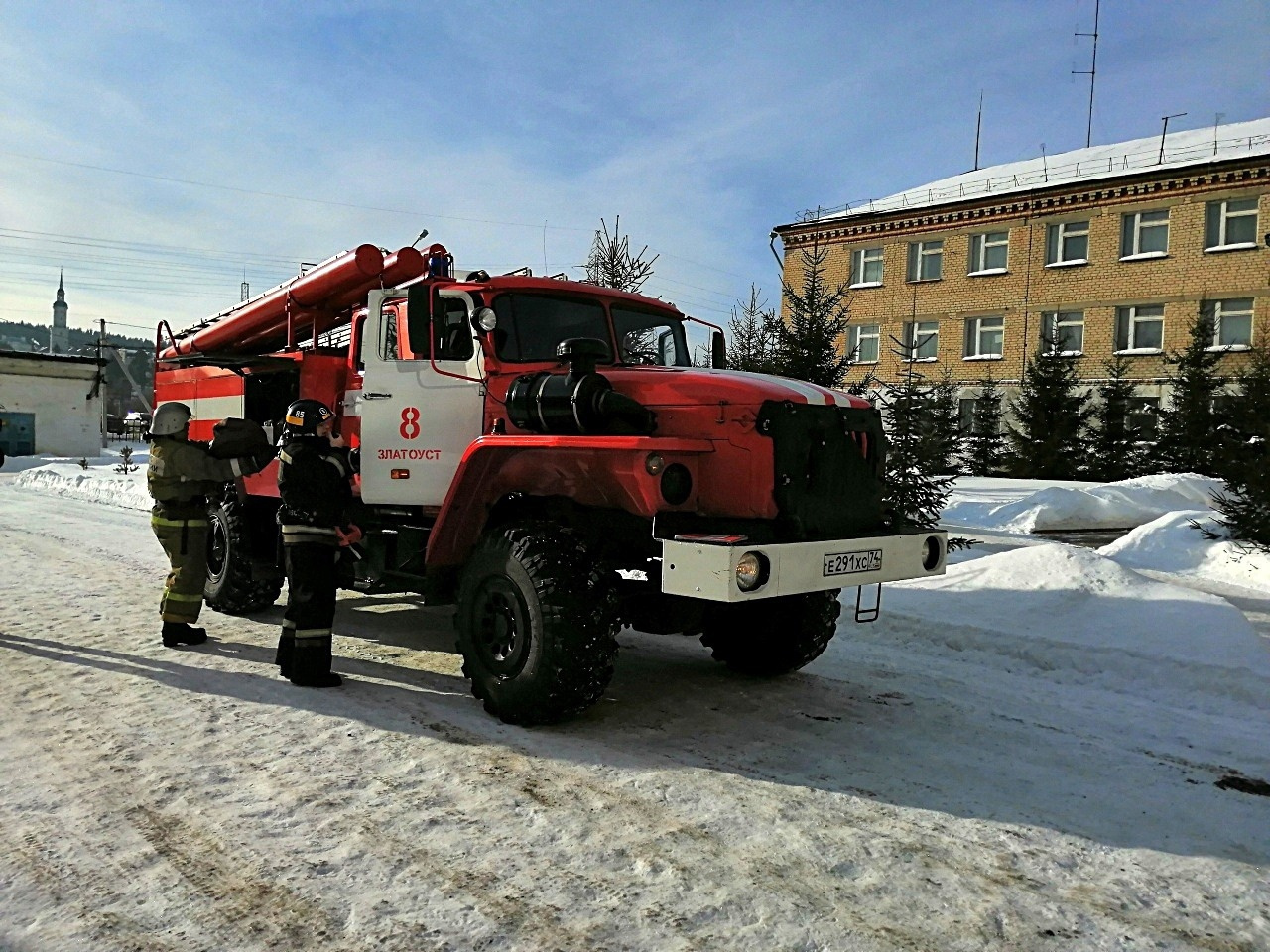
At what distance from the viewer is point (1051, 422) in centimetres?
2350

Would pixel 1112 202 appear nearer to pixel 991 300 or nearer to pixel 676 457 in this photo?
pixel 991 300

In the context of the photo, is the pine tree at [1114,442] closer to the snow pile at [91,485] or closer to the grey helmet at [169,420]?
the snow pile at [91,485]

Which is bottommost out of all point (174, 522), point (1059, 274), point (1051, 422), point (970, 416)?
point (174, 522)

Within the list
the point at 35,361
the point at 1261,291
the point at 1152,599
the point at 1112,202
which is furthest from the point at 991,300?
the point at 35,361

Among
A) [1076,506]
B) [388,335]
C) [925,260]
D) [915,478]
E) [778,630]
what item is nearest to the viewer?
[778,630]

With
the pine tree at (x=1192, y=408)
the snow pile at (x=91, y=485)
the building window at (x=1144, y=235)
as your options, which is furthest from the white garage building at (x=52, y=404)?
the pine tree at (x=1192, y=408)

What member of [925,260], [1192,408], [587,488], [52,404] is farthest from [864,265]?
[52,404]

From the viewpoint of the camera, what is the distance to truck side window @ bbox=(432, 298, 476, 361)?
17.9 feet

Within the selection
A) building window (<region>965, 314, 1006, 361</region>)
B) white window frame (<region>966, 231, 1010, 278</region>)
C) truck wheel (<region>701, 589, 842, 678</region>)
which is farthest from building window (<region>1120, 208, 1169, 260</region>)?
truck wheel (<region>701, 589, 842, 678</region>)

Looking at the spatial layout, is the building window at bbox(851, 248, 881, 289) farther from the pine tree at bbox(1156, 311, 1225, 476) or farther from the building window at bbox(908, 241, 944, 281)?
the pine tree at bbox(1156, 311, 1225, 476)

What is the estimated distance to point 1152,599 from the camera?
23.7 feet

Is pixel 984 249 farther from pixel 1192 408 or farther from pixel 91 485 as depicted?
pixel 91 485

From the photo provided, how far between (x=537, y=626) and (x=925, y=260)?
28.9m

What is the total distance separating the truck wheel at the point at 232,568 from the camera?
7.26 metres
